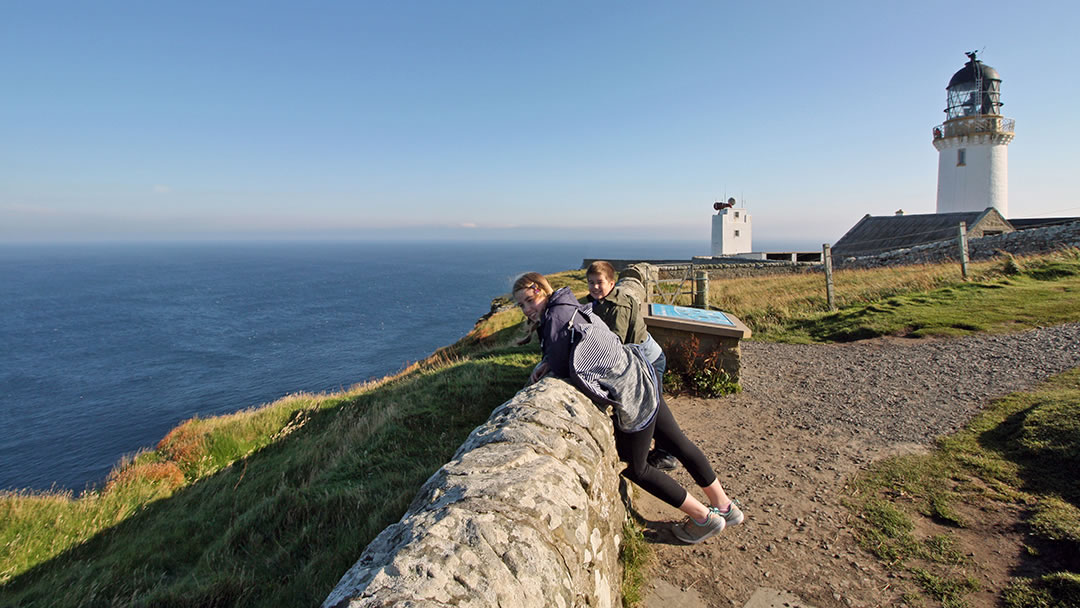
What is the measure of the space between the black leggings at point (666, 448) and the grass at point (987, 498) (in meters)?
1.39

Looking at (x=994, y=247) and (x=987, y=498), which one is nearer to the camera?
(x=987, y=498)

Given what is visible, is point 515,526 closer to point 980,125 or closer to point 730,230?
point 980,125

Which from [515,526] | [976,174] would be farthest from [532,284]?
[976,174]

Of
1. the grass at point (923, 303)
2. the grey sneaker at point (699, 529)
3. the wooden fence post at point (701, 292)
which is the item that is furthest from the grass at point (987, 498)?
the wooden fence post at point (701, 292)

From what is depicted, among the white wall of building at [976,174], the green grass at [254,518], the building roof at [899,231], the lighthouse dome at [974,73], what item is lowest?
the green grass at [254,518]

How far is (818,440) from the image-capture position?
234 inches

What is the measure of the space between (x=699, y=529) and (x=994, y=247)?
73.0 feet

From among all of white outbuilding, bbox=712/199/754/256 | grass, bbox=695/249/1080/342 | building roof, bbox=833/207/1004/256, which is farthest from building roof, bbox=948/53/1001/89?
grass, bbox=695/249/1080/342

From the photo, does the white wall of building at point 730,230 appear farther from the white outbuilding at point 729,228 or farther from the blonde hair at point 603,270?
the blonde hair at point 603,270

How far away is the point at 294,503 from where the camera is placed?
517cm

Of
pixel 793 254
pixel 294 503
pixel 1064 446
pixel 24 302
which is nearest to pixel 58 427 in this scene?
pixel 294 503

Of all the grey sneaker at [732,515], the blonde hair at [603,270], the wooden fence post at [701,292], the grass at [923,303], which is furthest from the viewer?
the wooden fence post at [701,292]

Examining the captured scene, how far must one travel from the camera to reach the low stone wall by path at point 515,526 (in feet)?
5.83

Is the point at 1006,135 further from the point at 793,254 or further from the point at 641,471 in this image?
the point at 641,471
